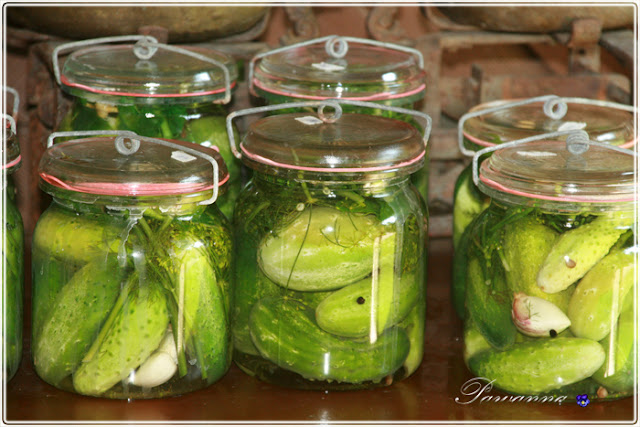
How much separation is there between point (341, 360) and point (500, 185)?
0.75 feet

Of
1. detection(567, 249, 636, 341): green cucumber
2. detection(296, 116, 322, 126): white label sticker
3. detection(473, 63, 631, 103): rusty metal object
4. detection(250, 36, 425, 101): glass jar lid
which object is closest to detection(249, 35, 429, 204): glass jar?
detection(250, 36, 425, 101): glass jar lid

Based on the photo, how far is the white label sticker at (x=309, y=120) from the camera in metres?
0.93

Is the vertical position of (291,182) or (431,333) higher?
(291,182)

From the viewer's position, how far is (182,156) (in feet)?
2.88

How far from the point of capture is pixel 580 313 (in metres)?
0.87

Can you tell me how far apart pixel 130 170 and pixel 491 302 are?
0.37 metres

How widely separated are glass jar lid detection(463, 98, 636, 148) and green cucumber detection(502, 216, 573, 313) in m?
0.17

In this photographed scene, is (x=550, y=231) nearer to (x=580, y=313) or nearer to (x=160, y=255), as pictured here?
(x=580, y=313)

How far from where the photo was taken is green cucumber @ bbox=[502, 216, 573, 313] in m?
0.88

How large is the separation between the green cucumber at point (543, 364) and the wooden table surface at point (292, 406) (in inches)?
0.9

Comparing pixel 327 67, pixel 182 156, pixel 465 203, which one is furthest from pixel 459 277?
pixel 182 156

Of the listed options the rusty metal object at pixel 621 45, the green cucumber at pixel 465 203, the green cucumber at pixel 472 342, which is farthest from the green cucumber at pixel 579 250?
the rusty metal object at pixel 621 45

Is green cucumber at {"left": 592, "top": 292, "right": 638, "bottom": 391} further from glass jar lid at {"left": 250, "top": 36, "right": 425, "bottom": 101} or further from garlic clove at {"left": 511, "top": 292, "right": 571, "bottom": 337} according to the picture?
glass jar lid at {"left": 250, "top": 36, "right": 425, "bottom": 101}

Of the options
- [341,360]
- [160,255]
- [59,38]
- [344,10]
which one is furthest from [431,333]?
[344,10]
